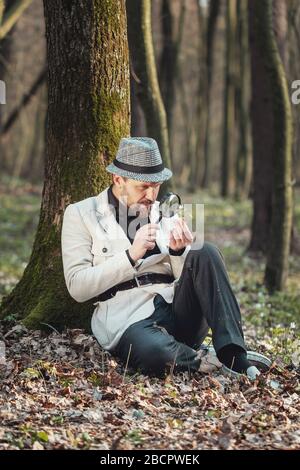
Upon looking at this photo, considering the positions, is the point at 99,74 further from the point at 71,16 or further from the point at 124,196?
the point at 124,196

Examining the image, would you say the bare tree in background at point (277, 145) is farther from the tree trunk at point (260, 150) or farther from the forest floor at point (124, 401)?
the tree trunk at point (260, 150)

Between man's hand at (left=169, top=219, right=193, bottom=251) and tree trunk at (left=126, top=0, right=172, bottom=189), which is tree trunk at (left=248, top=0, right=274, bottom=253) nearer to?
tree trunk at (left=126, top=0, right=172, bottom=189)

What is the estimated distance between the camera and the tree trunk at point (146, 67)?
8.90 metres

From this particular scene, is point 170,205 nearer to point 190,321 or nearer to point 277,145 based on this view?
point 190,321

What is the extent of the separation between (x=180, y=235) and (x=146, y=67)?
373 cm

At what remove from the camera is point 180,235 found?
5.79 m

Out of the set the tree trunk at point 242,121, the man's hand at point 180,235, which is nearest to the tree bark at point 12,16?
the man's hand at point 180,235

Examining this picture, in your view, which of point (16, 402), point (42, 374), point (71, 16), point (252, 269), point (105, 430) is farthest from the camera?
point (252, 269)

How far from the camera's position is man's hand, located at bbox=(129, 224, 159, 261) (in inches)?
222

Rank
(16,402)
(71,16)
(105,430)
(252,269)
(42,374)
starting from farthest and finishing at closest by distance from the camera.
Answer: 1. (252,269)
2. (71,16)
3. (42,374)
4. (16,402)
5. (105,430)

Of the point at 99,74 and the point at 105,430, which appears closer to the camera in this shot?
the point at 105,430

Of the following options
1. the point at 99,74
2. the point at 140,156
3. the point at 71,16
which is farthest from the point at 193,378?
the point at 71,16

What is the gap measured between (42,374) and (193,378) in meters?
1.08

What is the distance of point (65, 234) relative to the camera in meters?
6.08
